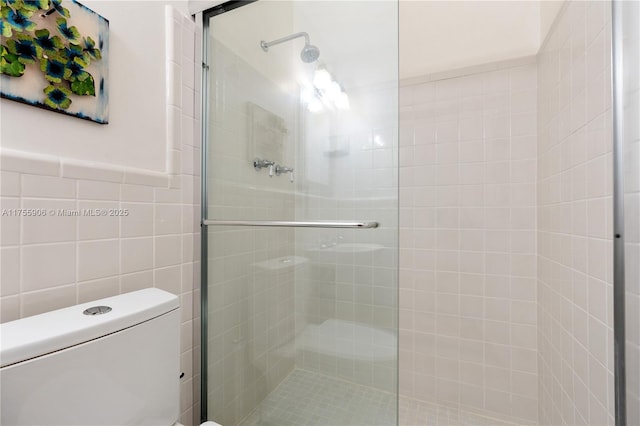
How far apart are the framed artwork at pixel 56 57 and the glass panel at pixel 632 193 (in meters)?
1.42

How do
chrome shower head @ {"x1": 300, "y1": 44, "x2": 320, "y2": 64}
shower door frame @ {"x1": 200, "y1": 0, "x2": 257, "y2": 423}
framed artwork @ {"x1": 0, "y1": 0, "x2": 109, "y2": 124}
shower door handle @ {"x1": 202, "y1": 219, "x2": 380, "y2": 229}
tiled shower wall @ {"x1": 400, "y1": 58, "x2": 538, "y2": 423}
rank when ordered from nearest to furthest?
framed artwork @ {"x1": 0, "y1": 0, "x2": 109, "y2": 124}, shower door handle @ {"x1": 202, "y1": 219, "x2": 380, "y2": 229}, chrome shower head @ {"x1": 300, "y1": 44, "x2": 320, "y2": 64}, shower door frame @ {"x1": 200, "y1": 0, "x2": 257, "y2": 423}, tiled shower wall @ {"x1": 400, "y1": 58, "x2": 538, "y2": 423}

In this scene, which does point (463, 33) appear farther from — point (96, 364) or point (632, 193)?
point (96, 364)

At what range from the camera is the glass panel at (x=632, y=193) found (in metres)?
0.72

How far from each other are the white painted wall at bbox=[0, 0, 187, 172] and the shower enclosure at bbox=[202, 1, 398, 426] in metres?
0.23

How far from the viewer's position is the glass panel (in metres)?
0.72

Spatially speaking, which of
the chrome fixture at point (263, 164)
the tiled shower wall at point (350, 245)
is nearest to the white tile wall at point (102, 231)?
the chrome fixture at point (263, 164)

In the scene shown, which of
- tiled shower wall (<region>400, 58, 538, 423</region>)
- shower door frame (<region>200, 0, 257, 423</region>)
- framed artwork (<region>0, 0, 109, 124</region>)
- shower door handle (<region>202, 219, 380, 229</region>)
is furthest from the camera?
tiled shower wall (<region>400, 58, 538, 423</region>)

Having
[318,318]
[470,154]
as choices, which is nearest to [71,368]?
[318,318]

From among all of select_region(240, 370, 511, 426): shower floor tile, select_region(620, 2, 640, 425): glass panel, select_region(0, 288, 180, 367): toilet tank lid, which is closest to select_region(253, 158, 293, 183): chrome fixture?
select_region(0, 288, 180, 367): toilet tank lid

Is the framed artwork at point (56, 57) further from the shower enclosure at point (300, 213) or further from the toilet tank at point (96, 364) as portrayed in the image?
the toilet tank at point (96, 364)

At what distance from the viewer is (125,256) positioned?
97 centimetres

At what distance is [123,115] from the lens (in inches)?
38.3

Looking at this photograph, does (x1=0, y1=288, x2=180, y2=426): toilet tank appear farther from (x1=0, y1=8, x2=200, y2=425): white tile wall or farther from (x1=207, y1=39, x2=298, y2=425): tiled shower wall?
(x1=207, y1=39, x2=298, y2=425): tiled shower wall

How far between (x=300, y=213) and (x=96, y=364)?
0.71 meters
